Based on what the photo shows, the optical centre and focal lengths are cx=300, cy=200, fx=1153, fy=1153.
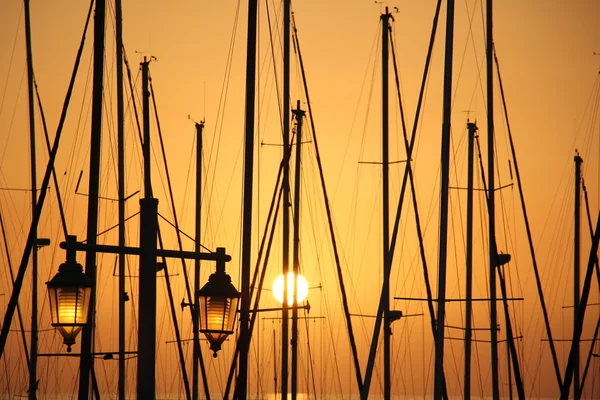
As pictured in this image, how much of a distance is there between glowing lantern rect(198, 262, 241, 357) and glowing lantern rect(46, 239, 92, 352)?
1.09 metres

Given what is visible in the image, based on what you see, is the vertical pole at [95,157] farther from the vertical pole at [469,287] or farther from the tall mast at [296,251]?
the vertical pole at [469,287]

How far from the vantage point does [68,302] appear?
34.0 feet

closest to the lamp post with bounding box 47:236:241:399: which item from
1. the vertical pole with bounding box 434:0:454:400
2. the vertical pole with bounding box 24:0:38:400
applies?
the vertical pole with bounding box 434:0:454:400

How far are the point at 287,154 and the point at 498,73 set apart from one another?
387 inches

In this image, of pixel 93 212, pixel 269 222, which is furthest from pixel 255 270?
pixel 93 212

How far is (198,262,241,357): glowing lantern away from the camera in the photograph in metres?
10.7

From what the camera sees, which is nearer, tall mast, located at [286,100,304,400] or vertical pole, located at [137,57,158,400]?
vertical pole, located at [137,57,158,400]

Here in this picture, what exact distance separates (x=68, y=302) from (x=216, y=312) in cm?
136

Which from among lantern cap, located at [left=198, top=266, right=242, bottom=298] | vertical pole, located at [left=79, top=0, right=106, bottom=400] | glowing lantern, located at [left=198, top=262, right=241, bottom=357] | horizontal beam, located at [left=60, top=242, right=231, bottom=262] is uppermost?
vertical pole, located at [left=79, top=0, right=106, bottom=400]

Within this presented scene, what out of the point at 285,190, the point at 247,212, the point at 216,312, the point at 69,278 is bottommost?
the point at 216,312

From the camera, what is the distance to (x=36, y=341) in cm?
3225

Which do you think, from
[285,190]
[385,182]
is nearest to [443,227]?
[285,190]

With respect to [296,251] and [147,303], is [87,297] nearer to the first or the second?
[147,303]

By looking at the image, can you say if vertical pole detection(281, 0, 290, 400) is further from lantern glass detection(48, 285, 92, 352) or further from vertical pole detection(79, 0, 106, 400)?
lantern glass detection(48, 285, 92, 352)
